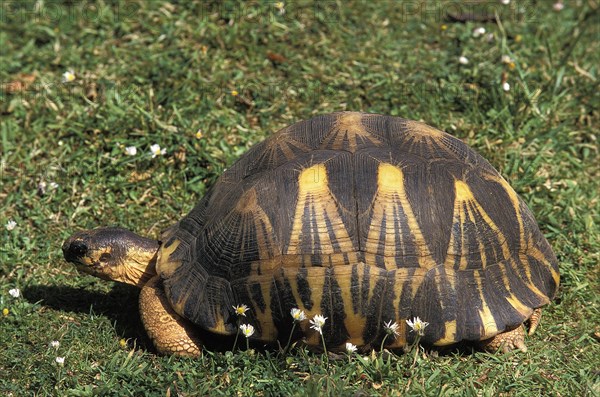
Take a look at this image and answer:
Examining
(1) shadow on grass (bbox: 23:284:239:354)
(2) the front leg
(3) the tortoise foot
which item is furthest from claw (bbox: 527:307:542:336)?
(1) shadow on grass (bbox: 23:284:239:354)

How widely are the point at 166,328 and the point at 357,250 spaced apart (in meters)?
1.26

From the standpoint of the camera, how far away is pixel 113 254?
4.99 meters

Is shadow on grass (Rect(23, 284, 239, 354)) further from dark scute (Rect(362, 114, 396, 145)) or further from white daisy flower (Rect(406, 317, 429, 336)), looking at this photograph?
dark scute (Rect(362, 114, 396, 145))

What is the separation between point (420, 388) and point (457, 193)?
1.11 metres

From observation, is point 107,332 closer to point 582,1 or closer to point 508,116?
point 508,116

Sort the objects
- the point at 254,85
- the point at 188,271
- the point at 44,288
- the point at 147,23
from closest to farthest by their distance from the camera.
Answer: the point at 188,271 < the point at 44,288 < the point at 254,85 < the point at 147,23

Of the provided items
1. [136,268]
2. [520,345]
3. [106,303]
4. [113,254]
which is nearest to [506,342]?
[520,345]

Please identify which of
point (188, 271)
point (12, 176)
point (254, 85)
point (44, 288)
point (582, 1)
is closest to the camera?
point (188, 271)

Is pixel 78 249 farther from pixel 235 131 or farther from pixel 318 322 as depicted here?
pixel 235 131

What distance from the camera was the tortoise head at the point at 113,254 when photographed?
497 cm

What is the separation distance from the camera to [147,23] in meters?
7.58

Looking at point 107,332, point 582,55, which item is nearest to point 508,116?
point 582,55

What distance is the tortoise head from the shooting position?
497cm

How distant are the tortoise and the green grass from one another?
0.24 metres
